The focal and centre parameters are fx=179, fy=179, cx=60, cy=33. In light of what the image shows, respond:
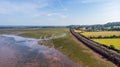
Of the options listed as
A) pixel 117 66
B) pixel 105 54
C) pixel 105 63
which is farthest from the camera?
pixel 105 54

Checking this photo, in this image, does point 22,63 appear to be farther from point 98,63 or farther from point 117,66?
point 117,66

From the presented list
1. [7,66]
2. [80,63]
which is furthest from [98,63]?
[7,66]

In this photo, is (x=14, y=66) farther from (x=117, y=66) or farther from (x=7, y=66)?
(x=117, y=66)

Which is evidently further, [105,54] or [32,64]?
[105,54]

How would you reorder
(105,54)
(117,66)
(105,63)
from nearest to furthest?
(117,66), (105,63), (105,54)

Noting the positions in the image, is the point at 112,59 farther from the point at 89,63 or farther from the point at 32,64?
the point at 32,64

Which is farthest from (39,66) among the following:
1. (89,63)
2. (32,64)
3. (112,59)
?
(112,59)

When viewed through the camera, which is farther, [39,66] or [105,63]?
[105,63]
